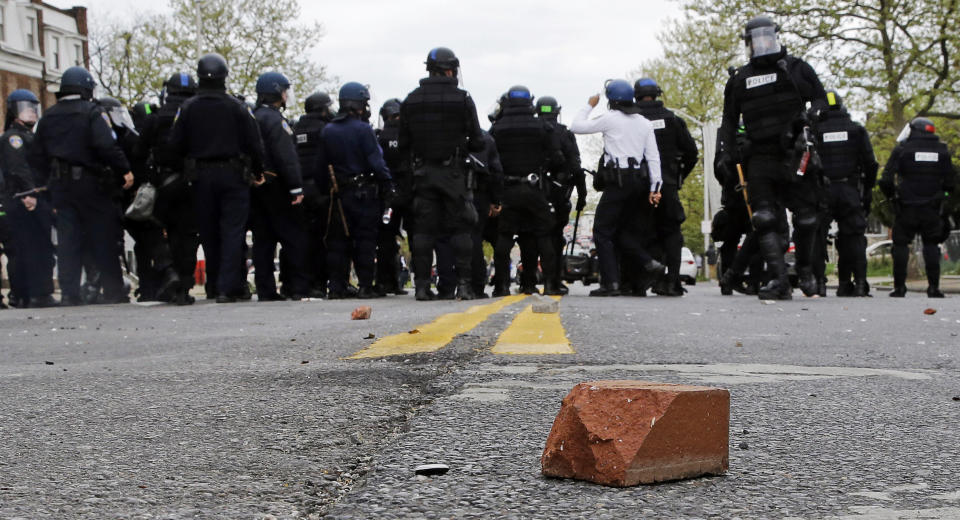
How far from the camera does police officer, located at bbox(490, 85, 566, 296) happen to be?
13.3 m

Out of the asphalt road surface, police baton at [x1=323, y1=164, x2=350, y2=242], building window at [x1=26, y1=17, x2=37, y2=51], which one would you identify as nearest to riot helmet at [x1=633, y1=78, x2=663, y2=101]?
police baton at [x1=323, y1=164, x2=350, y2=242]

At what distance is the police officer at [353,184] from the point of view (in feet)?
42.5

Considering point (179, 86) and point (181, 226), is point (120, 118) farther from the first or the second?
point (181, 226)

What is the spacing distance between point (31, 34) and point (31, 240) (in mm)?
41891

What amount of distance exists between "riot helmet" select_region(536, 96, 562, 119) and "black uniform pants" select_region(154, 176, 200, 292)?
4251mm

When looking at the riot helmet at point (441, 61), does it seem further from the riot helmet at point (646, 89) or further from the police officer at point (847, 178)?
the police officer at point (847, 178)

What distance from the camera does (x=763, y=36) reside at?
10.9 metres

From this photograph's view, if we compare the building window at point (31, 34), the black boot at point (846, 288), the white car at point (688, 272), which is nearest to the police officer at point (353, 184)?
the black boot at point (846, 288)

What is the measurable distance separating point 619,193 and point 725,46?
618 inches

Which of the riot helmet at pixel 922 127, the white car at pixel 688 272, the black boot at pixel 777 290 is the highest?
the riot helmet at pixel 922 127

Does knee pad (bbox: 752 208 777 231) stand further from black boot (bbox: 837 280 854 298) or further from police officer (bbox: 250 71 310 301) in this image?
police officer (bbox: 250 71 310 301)

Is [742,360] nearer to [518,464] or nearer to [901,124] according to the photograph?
[518,464]

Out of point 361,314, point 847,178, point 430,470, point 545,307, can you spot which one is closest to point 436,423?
point 430,470

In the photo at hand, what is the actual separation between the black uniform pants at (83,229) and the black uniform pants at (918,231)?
880cm
